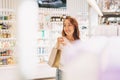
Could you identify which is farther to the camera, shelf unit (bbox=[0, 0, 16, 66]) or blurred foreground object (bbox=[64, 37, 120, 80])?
shelf unit (bbox=[0, 0, 16, 66])

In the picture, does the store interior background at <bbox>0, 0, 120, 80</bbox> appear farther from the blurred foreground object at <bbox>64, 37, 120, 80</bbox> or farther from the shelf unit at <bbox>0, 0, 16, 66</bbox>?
the blurred foreground object at <bbox>64, 37, 120, 80</bbox>

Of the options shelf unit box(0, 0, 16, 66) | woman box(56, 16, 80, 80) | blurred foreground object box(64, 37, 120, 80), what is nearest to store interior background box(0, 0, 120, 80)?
shelf unit box(0, 0, 16, 66)

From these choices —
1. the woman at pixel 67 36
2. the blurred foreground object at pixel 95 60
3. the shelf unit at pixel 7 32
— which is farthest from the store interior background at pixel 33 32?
the blurred foreground object at pixel 95 60

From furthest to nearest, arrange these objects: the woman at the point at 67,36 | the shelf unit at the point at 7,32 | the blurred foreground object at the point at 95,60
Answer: the shelf unit at the point at 7,32
the woman at the point at 67,36
the blurred foreground object at the point at 95,60

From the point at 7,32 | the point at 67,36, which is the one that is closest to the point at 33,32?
the point at 7,32

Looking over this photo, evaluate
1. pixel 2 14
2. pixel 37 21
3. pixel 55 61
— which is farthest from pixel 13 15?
A: pixel 55 61

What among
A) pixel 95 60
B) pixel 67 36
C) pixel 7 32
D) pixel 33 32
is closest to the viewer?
pixel 95 60

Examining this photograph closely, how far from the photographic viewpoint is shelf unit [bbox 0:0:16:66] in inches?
204

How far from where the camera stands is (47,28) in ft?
18.8

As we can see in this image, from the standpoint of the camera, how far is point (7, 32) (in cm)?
530

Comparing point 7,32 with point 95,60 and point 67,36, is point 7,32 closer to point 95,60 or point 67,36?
point 67,36

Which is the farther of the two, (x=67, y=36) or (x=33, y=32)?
(x=33, y=32)

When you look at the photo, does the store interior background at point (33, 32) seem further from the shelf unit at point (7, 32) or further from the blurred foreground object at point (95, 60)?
the blurred foreground object at point (95, 60)

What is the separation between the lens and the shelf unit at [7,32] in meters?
5.18
